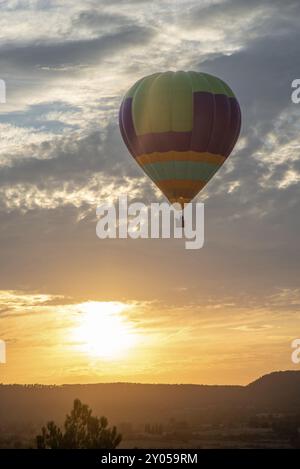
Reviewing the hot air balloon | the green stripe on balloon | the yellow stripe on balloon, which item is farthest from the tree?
the green stripe on balloon

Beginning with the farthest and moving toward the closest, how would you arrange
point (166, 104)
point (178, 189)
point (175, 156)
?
1. point (178, 189)
2. point (175, 156)
3. point (166, 104)

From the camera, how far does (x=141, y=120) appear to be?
247 feet

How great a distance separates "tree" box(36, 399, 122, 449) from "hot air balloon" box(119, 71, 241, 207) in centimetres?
2115

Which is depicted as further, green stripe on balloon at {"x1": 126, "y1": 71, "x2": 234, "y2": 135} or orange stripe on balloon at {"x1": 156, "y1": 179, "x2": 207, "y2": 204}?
orange stripe on balloon at {"x1": 156, "y1": 179, "x2": 207, "y2": 204}

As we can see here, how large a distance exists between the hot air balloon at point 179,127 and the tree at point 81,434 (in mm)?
21147

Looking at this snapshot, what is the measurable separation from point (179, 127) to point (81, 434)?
29128 mm

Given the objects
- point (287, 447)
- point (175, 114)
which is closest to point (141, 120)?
point (175, 114)

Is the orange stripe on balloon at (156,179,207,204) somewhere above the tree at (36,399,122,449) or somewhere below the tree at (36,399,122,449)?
above

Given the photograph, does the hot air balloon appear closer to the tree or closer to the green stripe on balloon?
the green stripe on balloon

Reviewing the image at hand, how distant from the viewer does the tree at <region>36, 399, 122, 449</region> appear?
7938 cm

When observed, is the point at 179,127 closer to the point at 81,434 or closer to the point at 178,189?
the point at 178,189

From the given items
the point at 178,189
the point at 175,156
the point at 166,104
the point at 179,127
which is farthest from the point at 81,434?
the point at 166,104

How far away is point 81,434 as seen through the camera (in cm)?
8019

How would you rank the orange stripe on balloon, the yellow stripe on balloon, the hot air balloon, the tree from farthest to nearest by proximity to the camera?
the tree
the orange stripe on balloon
the yellow stripe on balloon
the hot air balloon
